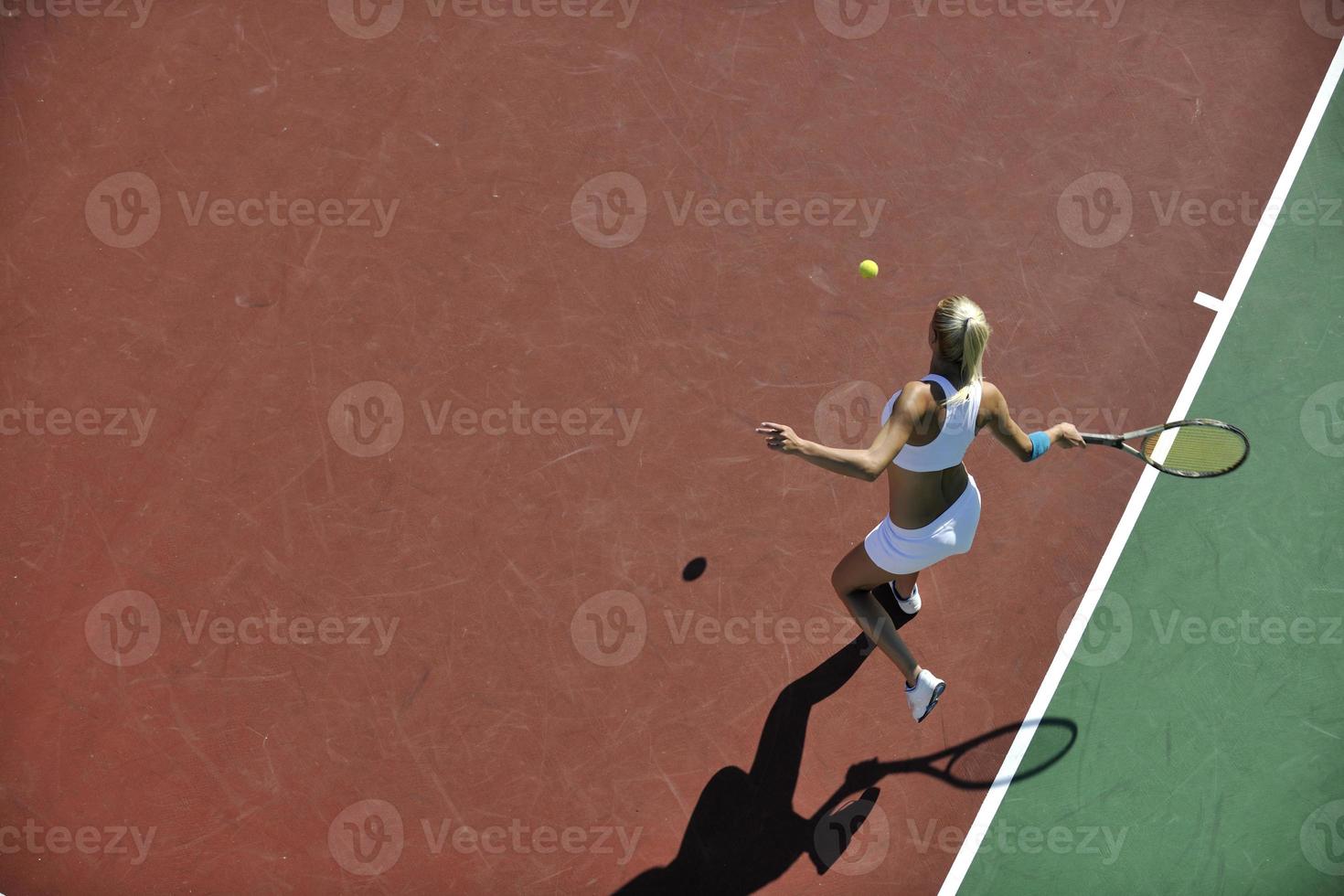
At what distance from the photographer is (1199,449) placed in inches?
260

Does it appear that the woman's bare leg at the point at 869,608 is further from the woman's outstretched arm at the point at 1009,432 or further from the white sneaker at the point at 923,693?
the woman's outstretched arm at the point at 1009,432

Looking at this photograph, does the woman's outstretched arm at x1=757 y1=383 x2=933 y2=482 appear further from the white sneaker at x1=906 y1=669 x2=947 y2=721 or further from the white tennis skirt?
the white sneaker at x1=906 y1=669 x2=947 y2=721

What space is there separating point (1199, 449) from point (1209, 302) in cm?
142

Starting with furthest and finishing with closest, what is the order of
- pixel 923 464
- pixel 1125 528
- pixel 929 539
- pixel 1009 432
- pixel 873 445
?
1. pixel 1125 528
2. pixel 929 539
3. pixel 1009 432
4. pixel 923 464
5. pixel 873 445

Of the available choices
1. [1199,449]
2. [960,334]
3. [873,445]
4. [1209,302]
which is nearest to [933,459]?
[873,445]

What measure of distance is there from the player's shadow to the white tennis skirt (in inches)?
46.6

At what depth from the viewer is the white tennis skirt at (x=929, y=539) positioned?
589 cm

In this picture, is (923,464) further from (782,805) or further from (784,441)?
(782,805)

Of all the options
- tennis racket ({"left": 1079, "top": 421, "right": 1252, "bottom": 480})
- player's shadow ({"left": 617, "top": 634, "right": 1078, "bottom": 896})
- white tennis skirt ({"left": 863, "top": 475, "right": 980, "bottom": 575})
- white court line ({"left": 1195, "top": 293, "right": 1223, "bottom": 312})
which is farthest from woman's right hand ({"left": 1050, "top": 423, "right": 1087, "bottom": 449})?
white court line ({"left": 1195, "top": 293, "right": 1223, "bottom": 312})

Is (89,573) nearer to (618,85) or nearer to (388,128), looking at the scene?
(388,128)

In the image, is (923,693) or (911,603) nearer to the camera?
(923,693)

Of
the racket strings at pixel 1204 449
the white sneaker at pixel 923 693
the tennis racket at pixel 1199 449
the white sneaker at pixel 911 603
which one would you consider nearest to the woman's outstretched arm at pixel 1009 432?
the tennis racket at pixel 1199 449

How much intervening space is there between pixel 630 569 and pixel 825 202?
9.94ft

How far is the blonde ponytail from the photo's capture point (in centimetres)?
516
